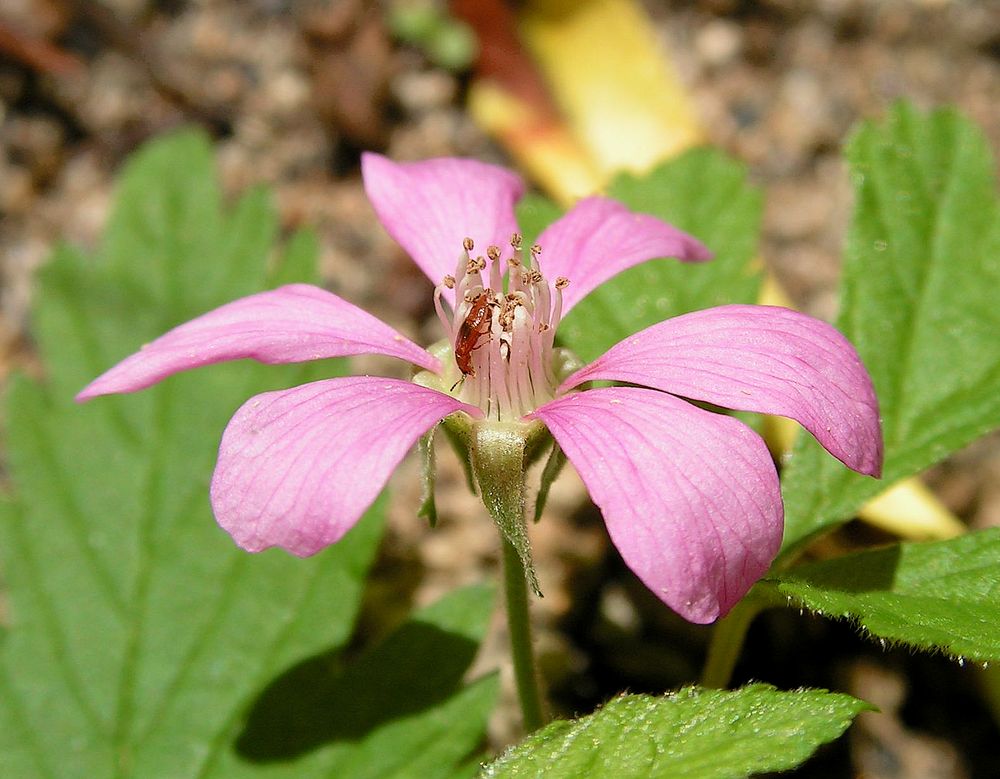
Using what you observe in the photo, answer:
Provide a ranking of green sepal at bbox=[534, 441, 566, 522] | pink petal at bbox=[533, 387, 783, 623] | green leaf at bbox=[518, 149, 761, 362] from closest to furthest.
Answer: pink petal at bbox=[533, 387, 783, 623] < green sepal at bbox=[534, 441, 566, 522] < green leaf at bbox=[518, 149, 761, 362]

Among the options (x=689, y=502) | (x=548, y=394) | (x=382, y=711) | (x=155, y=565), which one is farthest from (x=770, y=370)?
(x=155, y=565)

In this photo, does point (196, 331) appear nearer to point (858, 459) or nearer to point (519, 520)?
point (519, 520)

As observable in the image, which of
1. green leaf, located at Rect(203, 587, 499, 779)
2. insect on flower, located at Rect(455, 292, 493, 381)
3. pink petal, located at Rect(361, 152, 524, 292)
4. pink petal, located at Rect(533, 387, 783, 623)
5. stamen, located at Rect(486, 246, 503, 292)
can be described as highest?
pink petal, located at Rect(361, 152, 524, 292)

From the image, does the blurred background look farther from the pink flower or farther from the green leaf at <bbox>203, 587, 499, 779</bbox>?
the pink flower

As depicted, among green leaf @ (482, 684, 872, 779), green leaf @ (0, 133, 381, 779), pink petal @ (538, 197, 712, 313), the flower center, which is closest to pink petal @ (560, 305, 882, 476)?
the flower center

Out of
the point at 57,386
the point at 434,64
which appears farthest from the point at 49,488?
the point at 434,64
